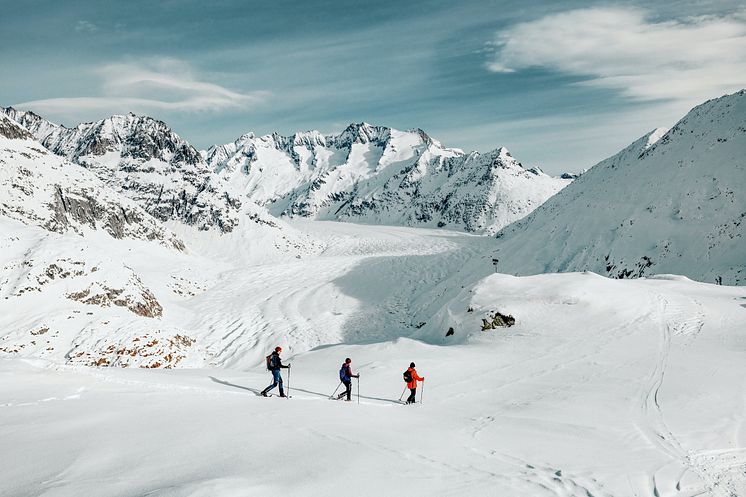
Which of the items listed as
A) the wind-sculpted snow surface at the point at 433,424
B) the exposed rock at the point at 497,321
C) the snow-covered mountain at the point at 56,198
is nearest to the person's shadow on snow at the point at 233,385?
the wind-sculpted snow surface at the point at 433,424

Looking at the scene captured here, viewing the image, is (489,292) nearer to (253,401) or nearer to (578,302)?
(578,302)

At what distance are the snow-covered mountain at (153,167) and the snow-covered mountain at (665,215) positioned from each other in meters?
62.4

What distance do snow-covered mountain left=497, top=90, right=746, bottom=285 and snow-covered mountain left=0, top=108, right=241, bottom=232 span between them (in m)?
62.4

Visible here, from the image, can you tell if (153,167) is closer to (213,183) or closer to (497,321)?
(213,183)

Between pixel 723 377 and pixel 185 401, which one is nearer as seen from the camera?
pixel 185 401

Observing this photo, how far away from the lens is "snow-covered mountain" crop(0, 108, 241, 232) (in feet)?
297

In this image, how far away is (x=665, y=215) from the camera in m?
46.2

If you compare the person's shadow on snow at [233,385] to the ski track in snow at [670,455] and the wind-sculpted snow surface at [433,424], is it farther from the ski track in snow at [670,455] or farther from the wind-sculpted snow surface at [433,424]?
the ski track in snow at [670,455]

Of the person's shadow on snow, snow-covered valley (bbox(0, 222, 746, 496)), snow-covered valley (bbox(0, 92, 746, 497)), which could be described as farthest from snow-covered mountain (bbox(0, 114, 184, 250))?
the person's shadow on snow

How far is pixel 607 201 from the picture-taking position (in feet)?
182

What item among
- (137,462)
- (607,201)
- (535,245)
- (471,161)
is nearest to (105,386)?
(137,462)

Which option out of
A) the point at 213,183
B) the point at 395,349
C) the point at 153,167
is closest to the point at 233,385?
the point at 395,349

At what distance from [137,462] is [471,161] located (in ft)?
598

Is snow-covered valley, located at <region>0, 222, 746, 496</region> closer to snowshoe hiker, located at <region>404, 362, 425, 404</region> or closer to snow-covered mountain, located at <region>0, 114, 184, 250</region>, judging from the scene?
snowshoe hiker, located at <region>404, 362, 425, 404</region>
